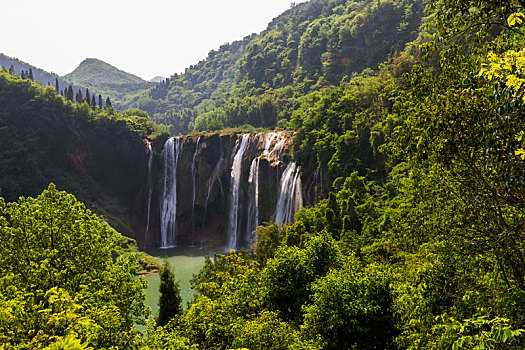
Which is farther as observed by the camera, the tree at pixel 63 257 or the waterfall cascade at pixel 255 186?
the waterfall cascade at pixel 255 186

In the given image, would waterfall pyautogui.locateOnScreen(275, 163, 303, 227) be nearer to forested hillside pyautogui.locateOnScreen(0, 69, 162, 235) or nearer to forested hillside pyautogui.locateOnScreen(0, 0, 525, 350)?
forested hillside pyautogui.locateOnScreen(0, 0, 525, 350)

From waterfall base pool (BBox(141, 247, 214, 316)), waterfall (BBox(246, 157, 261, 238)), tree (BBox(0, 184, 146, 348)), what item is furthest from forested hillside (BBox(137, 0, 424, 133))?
tree (BBox(0, 184, 146, 348))

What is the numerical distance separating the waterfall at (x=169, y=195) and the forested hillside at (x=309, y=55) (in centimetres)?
1721

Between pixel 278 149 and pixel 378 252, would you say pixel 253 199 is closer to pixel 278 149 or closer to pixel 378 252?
pixel 278 149

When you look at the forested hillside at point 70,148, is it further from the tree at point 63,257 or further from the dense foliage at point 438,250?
the dense foliage at point 438,250

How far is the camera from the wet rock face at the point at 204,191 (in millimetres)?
37719

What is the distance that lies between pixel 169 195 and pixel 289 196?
2069 cm

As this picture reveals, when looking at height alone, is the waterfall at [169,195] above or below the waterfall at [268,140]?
below

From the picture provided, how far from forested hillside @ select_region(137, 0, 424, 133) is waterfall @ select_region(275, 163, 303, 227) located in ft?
72.4

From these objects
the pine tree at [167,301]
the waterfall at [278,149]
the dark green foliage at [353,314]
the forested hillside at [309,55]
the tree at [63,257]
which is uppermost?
the forested hillside at [309,55]

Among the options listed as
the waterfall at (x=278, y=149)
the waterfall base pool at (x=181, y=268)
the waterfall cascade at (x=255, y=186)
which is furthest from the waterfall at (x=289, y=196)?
the waterfall base pool at (x=181, y=268)

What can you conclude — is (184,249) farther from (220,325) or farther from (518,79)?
(518,79)

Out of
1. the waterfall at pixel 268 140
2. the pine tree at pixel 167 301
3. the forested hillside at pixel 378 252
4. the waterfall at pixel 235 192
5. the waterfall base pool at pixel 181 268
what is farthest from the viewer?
the waterfall at pixel 235 192

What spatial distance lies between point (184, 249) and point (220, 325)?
32.2m
